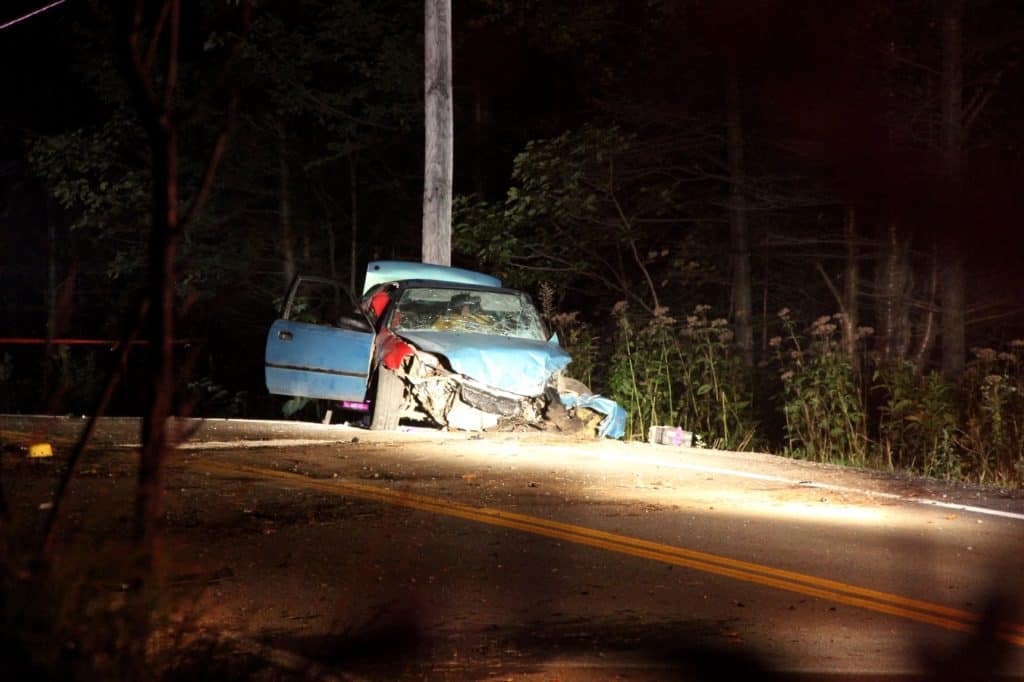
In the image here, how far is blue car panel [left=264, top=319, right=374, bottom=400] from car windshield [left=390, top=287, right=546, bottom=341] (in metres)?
0.58

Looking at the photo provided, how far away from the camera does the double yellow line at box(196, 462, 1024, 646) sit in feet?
24.7

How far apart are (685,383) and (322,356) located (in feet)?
14.7

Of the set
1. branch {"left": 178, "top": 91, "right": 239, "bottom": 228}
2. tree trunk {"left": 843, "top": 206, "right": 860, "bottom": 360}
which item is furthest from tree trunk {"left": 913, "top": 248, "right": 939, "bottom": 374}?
branch {"left": 178, "top": 91, "right": 239, "bottom": 228}

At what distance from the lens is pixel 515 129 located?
3378 centimetres

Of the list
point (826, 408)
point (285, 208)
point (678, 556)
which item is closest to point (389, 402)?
point (826, 408)

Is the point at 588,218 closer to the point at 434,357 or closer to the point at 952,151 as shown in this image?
the point at 952,151

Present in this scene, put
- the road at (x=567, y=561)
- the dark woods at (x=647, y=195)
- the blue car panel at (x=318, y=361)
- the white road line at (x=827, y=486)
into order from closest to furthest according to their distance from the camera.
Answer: the road at (x=567, y=561) < the white road line at (x=827, y=486) < the dark woods at (x=647, y=195) < the blue car panel at (x=318, y=361)

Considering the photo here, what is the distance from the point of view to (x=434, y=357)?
17062 millimetres

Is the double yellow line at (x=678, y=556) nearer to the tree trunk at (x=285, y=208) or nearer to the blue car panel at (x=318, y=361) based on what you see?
the blue car panel at (x=318, y=361)

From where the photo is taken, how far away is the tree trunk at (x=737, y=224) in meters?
24.7

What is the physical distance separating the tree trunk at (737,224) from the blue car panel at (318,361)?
27.6 feet

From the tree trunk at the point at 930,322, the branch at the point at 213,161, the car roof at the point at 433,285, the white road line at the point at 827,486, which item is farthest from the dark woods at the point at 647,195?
the white road line at the point at 827,486

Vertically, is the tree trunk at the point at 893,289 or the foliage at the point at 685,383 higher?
the tree trunk at the point at 893,289

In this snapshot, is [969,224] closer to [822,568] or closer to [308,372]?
[308,372]
